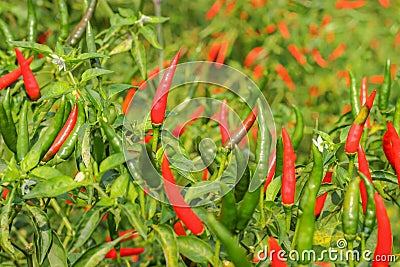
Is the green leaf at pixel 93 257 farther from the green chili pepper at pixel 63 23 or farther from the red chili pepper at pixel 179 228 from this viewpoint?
the green chili pepper at pixel 63 23

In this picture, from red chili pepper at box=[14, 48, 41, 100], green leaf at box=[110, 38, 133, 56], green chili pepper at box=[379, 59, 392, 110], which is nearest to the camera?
red chili pepper at box=[14, 48, 41, 100]

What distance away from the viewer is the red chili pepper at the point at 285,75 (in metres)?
2.79

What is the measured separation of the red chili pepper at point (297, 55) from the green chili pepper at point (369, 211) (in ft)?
6.27

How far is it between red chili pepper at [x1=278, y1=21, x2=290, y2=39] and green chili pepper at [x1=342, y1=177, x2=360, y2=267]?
2.04m

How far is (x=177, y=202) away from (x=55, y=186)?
16cm

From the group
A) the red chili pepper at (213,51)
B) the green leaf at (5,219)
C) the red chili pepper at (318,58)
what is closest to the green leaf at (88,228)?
the green leaf at (5,219)

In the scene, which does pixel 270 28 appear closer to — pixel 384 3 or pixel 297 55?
pixel 297 55

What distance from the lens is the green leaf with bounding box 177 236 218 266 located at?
3.12 ft

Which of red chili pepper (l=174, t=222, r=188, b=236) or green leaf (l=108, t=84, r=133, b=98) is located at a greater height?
green leaf (l=108, t=84, r=133, b=98)

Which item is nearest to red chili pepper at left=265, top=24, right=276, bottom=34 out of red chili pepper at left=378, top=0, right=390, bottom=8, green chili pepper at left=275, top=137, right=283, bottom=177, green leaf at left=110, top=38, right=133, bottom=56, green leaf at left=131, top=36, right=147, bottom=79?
red chili pepper at left=378, top=0, right=390, bottom=8

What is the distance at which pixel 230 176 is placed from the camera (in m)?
1.04

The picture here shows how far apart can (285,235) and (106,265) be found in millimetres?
545

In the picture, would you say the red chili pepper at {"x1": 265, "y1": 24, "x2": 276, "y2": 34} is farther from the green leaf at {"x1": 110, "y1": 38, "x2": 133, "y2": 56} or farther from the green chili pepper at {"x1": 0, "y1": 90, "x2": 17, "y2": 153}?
the green chili pepper at {"x1": 0, "y1": 90, "x2": 17, "y2": 153}

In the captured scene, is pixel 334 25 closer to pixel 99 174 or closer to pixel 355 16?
pixel 355 16
